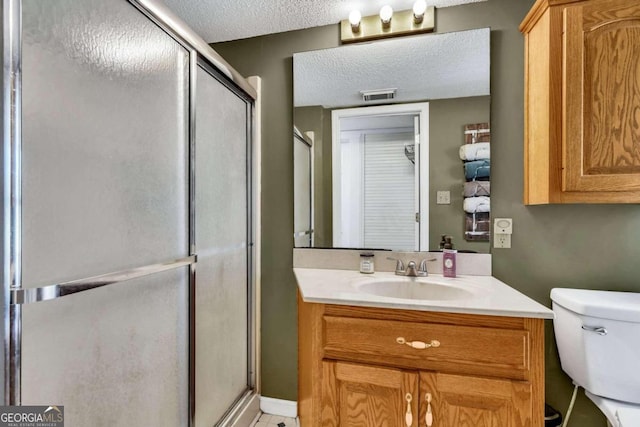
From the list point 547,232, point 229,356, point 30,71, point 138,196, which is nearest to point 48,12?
point 30,71

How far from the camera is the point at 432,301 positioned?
3.90 ft

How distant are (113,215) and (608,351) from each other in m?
1.80

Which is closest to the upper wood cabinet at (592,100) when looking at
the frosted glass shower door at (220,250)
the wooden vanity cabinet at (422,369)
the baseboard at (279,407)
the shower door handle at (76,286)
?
the wooden vanity cabinet at (422,369)

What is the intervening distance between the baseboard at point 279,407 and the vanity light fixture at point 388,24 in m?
2.11

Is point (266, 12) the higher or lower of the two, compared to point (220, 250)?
higher

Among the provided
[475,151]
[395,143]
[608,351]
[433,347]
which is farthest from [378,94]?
[608,351]

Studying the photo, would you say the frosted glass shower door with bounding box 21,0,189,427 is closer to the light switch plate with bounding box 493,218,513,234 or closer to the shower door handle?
the shower door handle

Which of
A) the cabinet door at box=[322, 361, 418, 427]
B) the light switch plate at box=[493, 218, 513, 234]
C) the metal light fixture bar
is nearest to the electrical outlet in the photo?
the light switch plate at box=[493, 218, 513, 234]

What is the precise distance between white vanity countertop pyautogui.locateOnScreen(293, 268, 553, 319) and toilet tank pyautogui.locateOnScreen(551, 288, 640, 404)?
0.24 m

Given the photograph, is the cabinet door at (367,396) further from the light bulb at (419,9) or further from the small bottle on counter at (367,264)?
the light bulb at (419,9)

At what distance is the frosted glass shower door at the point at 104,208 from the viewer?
730 mm

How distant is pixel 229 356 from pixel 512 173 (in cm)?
170

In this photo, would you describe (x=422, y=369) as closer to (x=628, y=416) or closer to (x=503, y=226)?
(x=628, y=416)

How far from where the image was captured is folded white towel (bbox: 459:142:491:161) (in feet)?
5.17
